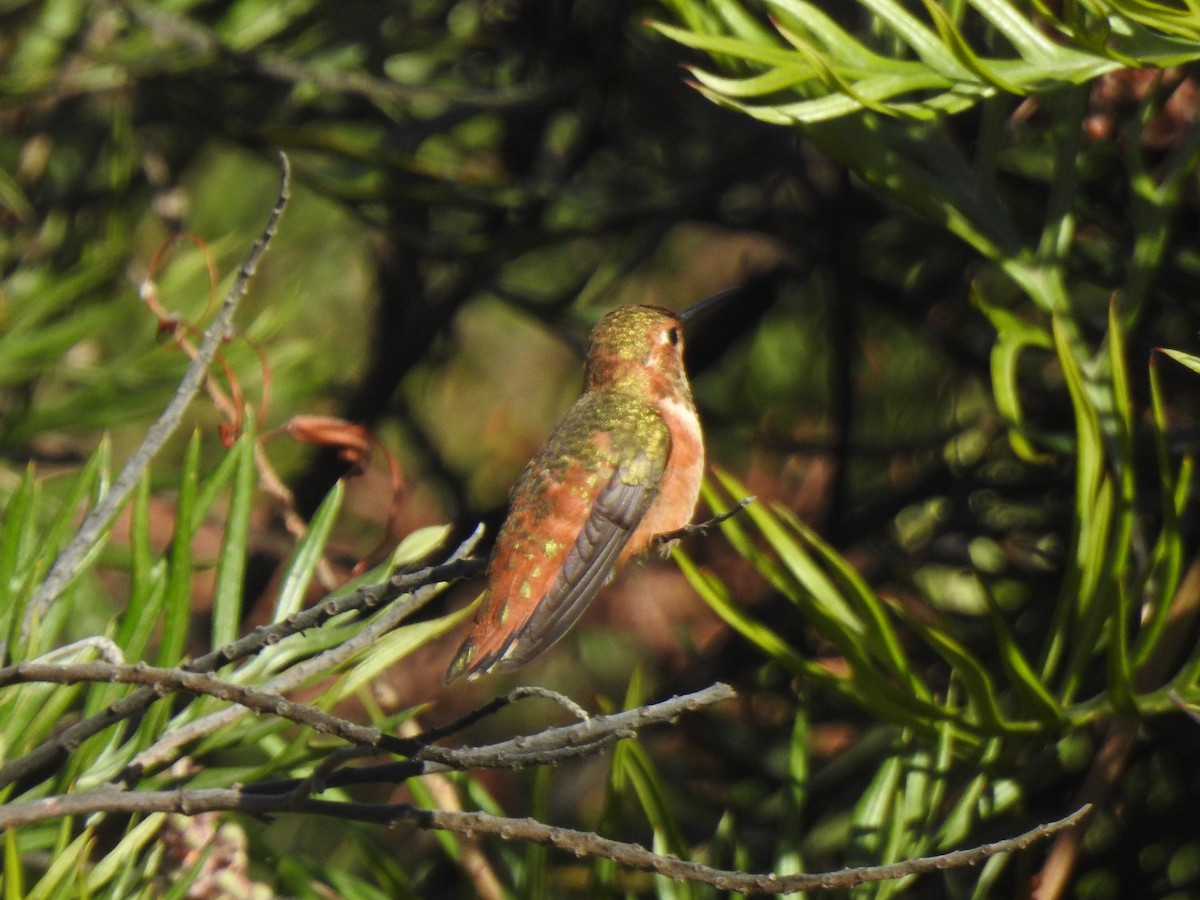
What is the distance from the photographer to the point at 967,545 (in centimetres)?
192

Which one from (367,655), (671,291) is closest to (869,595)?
(367,655)

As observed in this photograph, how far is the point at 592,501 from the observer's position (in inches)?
78.8

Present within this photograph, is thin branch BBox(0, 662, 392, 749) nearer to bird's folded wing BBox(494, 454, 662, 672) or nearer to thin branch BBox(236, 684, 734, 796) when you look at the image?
thin branch BBox(236, 684, 734, 796)

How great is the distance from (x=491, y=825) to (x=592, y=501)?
107cm

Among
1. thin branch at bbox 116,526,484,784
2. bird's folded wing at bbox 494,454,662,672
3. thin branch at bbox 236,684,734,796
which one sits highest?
thin branch at bbox 236,684,734,796

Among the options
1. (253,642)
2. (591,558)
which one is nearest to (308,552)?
(253,642)

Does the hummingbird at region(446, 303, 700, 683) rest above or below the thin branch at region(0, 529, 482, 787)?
below

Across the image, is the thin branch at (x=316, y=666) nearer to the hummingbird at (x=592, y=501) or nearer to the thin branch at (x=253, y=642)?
the thin branch at (x=253, y=642)

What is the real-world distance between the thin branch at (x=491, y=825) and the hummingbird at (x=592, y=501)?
0.70 m

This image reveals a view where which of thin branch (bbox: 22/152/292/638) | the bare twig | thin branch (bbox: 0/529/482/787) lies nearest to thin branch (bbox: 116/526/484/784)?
thin branch (bbox: 0/529/482/787)

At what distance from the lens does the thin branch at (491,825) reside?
95cm

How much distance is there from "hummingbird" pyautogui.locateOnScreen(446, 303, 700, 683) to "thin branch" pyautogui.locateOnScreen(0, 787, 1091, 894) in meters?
0.70

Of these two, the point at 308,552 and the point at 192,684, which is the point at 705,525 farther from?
the point at 192,684

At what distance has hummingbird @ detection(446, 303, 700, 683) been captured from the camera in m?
1.83
